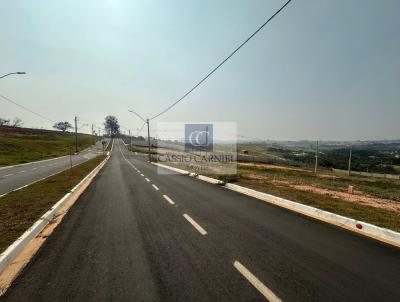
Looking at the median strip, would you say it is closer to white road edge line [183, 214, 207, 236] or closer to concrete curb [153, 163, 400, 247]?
white road edge line [183, 214, 207, 236]

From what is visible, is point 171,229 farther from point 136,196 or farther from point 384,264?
point 136,196

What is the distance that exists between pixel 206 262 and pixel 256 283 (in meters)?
1.23

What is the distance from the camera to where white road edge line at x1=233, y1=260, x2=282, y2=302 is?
13.6 ft

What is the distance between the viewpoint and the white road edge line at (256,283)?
4.14 m

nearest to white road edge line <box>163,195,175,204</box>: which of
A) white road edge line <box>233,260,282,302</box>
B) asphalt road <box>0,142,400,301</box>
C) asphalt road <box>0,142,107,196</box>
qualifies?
asphalt road <box>0,142,400,301</box>

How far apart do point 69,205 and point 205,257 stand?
8033mm

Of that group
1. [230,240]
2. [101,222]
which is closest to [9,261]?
[101,222]

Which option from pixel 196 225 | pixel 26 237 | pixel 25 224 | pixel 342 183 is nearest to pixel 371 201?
pixel 196 225

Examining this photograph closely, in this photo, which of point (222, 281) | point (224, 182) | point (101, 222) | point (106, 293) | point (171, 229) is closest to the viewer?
point (106, 293)

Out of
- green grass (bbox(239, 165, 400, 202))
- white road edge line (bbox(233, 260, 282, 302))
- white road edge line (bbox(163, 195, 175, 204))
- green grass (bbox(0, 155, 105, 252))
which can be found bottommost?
green grass (bbox(239, 165, 400, 202))

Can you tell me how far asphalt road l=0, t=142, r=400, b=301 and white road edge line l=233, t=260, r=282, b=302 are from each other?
0.02 m

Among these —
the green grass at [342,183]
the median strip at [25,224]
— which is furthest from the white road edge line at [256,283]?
the green grass at [342,183]

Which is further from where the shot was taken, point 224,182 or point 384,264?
point 224,182

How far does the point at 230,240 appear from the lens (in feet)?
22.3
